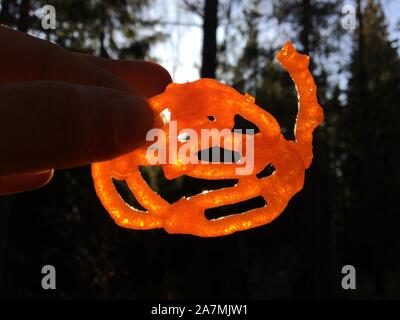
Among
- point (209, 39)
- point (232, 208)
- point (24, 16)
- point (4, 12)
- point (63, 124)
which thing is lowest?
point (63, 124)

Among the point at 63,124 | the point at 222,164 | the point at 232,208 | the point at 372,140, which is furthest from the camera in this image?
the point at 372,140

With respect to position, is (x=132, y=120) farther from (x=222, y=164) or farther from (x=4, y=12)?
(x=4, y=12)

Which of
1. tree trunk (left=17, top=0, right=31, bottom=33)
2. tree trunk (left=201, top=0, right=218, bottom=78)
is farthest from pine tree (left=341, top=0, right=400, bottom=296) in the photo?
tree trunk (left=17, top=0, right=31, bottom=33)

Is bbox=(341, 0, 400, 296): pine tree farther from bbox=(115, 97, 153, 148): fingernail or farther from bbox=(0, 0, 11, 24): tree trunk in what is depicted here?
bbox=(115, 97, 153, 148): fingernail

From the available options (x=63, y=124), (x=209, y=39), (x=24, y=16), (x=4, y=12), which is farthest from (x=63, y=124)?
(x=4, y=12)

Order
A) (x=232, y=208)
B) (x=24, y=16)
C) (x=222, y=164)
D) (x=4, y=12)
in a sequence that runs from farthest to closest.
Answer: (x=232, y=208) → (x=4, y=12) → (x=24, y=16) → (x=222, y=164)

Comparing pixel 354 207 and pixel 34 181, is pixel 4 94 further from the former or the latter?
pixel 354 207
